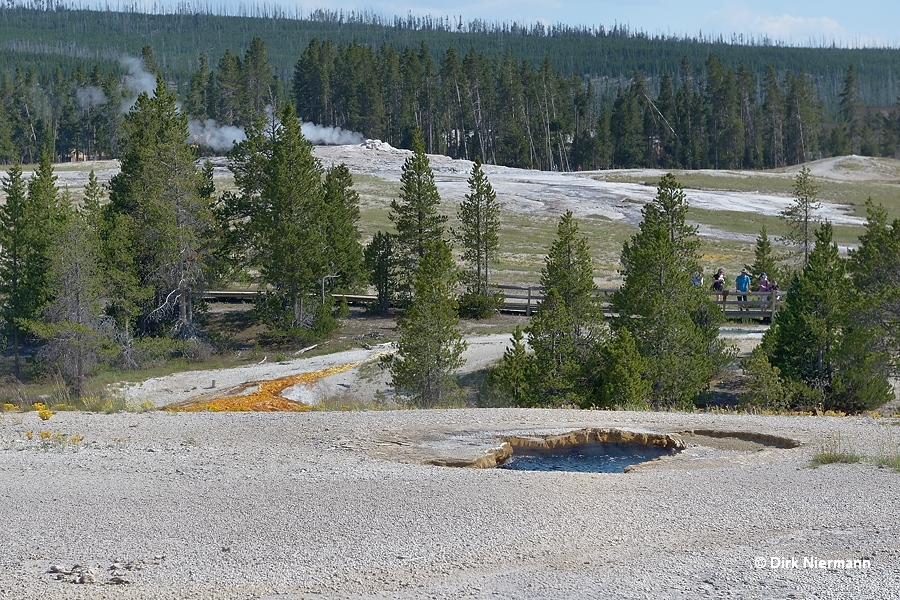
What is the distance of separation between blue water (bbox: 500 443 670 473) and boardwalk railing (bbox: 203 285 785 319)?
57.3 feet

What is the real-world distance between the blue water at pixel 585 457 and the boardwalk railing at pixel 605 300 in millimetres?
17463

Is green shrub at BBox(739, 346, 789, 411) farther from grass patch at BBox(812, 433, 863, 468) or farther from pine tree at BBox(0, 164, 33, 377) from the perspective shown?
pine tree at BBox(0, 164, 33, 377)

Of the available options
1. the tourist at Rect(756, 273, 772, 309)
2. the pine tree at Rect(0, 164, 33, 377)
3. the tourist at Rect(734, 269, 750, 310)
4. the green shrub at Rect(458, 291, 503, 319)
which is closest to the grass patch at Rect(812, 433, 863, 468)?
the tourist at Rect(756, 273, 772, 309)

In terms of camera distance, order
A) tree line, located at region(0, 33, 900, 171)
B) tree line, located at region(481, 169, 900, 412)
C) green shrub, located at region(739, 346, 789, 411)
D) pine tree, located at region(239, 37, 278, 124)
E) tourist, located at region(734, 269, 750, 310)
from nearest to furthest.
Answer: green shrub, located at region(739, 346, 789, 411)
tree line, located at region(481, 169, 900, 412)
tourist, located at region(734, 269, 750, 310)
pine tree, located at region(239, 37, 278, 124)
tree line, located at region(0, 33, 900, 171)

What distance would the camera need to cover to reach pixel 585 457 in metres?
15.6

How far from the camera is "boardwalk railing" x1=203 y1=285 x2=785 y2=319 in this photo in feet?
126

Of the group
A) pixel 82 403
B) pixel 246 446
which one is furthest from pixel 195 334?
pixel 246 446

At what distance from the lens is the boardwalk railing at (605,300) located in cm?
3838

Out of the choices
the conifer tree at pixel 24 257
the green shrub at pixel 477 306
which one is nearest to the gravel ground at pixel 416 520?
the conifer tree at pixel 24 257

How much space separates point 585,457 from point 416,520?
16.7 feet

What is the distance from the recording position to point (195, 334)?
38.0 meters

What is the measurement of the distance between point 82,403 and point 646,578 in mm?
15396

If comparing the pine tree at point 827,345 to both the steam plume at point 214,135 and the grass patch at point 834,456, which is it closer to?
the grass patch at point 834,456

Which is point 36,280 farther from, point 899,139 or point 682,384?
point 899,139
